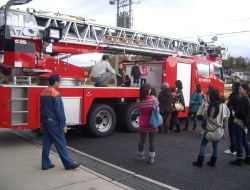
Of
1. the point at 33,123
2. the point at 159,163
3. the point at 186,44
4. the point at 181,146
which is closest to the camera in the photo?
the point at 159,163

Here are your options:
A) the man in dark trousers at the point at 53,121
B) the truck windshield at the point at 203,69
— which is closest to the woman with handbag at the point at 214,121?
the man in dark trousers at the point at 53,121

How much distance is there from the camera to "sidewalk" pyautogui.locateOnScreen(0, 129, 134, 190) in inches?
196

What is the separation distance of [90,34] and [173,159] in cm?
502

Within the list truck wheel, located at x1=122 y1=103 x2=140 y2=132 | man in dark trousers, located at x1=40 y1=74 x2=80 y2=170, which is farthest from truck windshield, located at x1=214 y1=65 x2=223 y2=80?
man in dark trousers, located at x1=40 y1=74 x2=80 y2=170

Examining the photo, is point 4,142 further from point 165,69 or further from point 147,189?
point 165,69

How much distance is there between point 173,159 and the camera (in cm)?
682

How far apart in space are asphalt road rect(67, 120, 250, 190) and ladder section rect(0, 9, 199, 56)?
2.95m

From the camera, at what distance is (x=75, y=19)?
9.38 metres

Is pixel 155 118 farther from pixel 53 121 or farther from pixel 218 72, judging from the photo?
pixel 218 72

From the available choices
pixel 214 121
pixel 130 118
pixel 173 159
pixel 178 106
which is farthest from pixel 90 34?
pixel 214 121

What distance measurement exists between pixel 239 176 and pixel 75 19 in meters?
6.34

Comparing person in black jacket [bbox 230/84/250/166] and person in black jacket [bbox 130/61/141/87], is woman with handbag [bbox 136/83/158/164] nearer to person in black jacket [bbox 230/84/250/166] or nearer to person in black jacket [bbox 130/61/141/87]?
person in black jacket [bbox 230/84/250/166]

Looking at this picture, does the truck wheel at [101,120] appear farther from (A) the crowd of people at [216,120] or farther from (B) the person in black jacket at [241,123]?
(B) the person in black jacket at [241,123]

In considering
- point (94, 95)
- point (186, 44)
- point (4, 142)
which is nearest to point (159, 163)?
point (94, 95)
